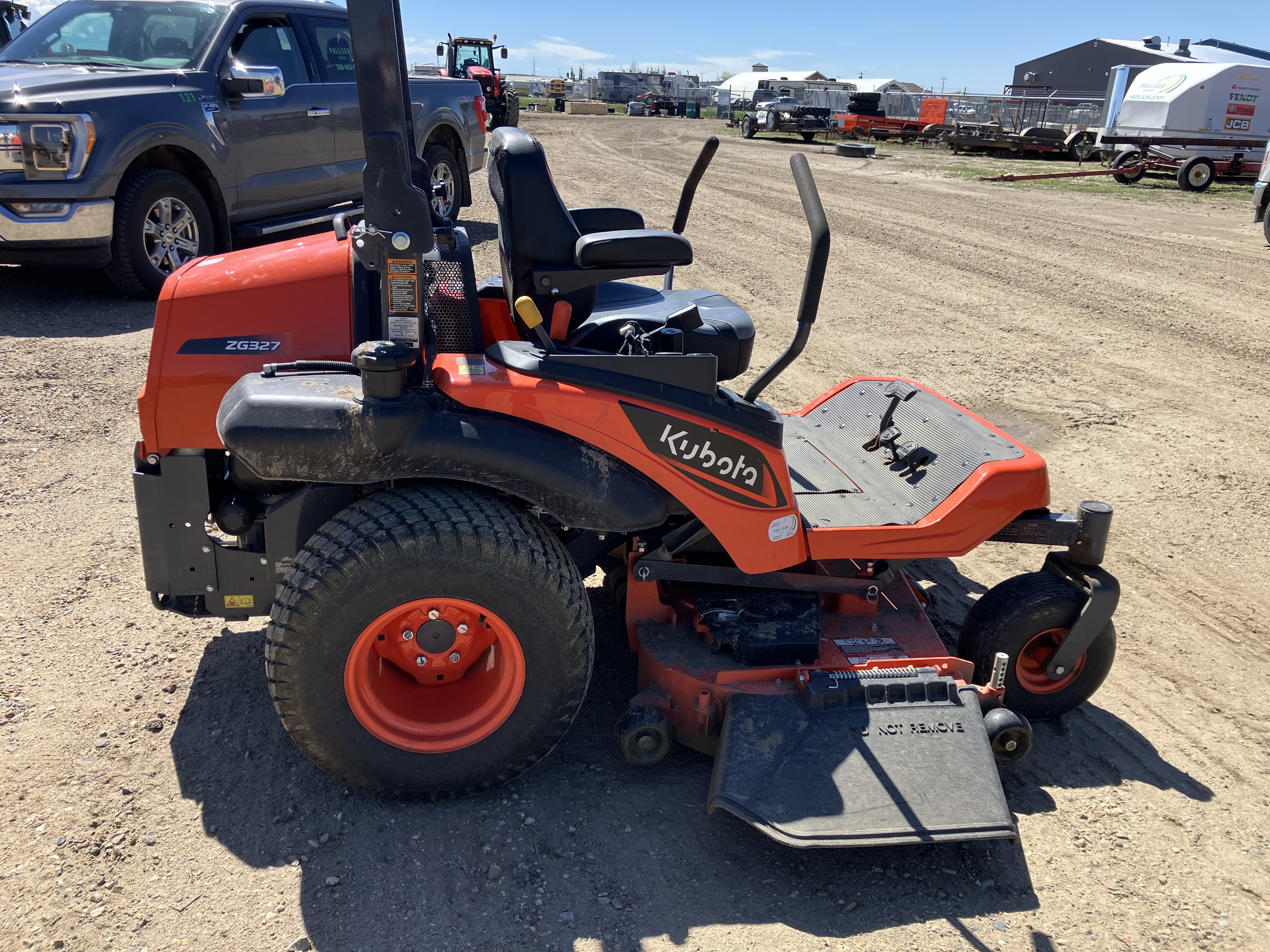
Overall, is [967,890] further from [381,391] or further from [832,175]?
[832,175]

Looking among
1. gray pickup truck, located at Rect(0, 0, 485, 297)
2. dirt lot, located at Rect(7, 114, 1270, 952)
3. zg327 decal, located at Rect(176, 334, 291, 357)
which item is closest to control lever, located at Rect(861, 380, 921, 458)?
dirt lot, located at Rect(7, 114, 1270, 952)

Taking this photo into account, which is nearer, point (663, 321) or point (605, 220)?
point (663, 321)

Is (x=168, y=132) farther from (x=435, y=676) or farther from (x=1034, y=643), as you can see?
(x=1034, y=643)

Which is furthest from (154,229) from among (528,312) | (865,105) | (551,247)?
(865,105)

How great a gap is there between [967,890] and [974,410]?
3912 millimetres

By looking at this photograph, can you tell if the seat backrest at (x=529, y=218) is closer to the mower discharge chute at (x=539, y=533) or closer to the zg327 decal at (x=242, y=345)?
the mower discharge chute at (x=539, y=533)

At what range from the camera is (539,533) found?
256 cm

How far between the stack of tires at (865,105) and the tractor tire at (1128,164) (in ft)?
44.3

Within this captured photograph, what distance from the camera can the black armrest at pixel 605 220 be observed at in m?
3.66

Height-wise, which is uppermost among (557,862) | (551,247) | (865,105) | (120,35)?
(865,105)

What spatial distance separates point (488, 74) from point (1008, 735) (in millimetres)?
28012

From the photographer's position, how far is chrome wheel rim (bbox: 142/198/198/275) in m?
6.66

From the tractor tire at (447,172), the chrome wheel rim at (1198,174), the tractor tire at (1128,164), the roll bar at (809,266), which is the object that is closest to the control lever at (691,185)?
the roll bar at (809,266)

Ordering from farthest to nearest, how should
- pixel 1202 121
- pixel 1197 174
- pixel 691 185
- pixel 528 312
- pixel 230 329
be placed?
pixel 1202 121
pixel 1197 174
pixel 691 185
pixel 230 329
pixel 528 312
